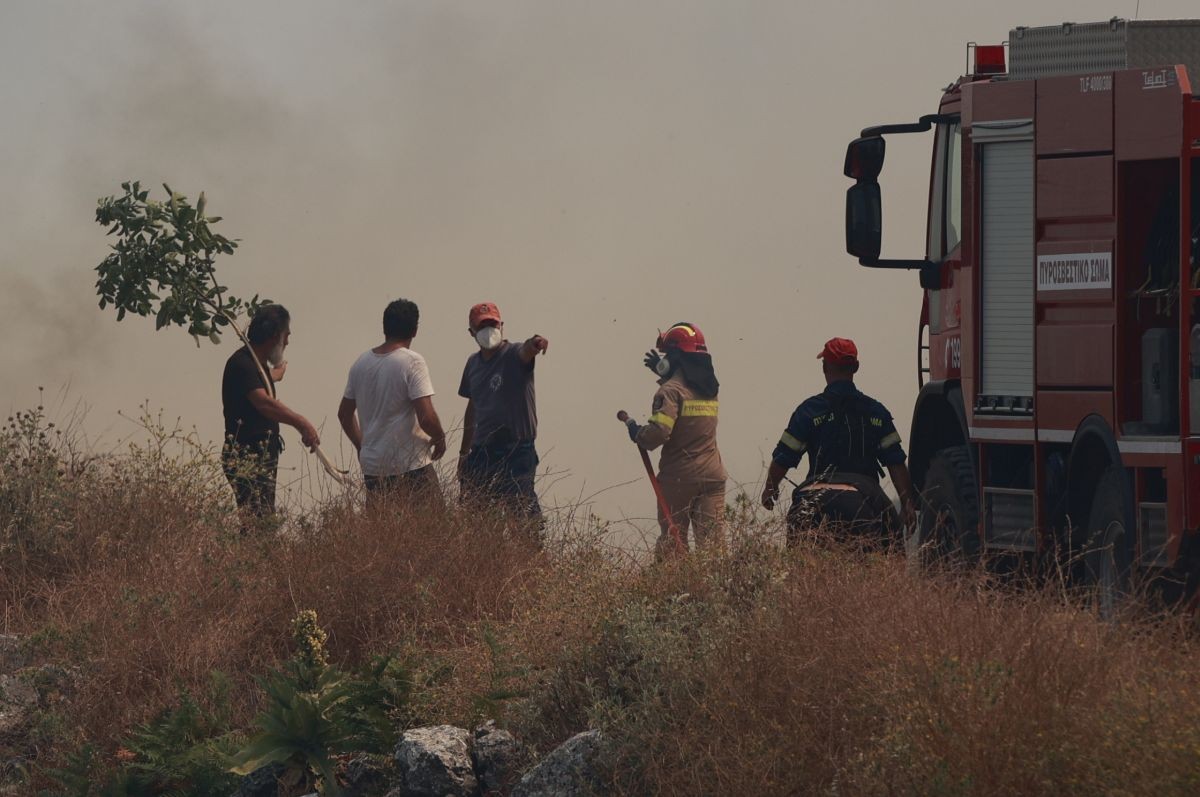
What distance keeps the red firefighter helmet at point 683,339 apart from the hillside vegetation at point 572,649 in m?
3.01

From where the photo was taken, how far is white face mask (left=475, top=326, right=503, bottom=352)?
1044 cm

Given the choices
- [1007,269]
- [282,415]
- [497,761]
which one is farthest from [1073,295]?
[282,415]

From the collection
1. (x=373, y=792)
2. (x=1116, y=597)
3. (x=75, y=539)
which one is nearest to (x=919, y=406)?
(x=1116, y=597)

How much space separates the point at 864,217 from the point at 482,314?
2847 millimetres

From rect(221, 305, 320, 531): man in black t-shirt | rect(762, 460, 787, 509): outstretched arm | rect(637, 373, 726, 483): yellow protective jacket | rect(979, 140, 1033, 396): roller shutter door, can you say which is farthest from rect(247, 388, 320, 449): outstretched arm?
rect(979, 140, 1033, 396): roller shutter door

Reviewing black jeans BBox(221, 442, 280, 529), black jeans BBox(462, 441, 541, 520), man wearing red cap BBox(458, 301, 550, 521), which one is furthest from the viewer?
black jeans BBox(221, 442, 280, 529)

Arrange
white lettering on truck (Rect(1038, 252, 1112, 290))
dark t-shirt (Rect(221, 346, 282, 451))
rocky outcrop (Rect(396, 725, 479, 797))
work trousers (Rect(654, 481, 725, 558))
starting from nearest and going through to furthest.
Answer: rocky outcrop (Rect(396, 725, 479, 797)) < white lettering on truck (Rect(1038, 252, 1112, 290)) < dark t-shirt (Rect(221, 346, 282, 451)) < work trousers (Rect(654, 481, 725, 558))

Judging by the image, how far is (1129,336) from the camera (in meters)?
7.62

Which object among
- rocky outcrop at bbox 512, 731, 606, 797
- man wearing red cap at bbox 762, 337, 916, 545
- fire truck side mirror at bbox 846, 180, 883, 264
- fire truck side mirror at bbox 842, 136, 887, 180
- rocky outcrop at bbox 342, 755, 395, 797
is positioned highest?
fire truck side mirror at bbox 842, 136, 887, 180

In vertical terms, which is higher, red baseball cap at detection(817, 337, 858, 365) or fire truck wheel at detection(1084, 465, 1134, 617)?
red baseball cap at detection(817, 337, 858, 365)

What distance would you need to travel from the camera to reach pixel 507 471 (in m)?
10.3

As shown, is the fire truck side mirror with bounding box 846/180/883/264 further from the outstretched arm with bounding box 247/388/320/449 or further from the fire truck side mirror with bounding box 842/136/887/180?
the outstretched arm with bounding box 247/388/320/449

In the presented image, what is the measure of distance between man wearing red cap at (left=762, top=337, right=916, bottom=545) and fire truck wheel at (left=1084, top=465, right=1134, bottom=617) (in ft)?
4.31

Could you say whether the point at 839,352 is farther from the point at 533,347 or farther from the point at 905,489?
the point at 533,347
